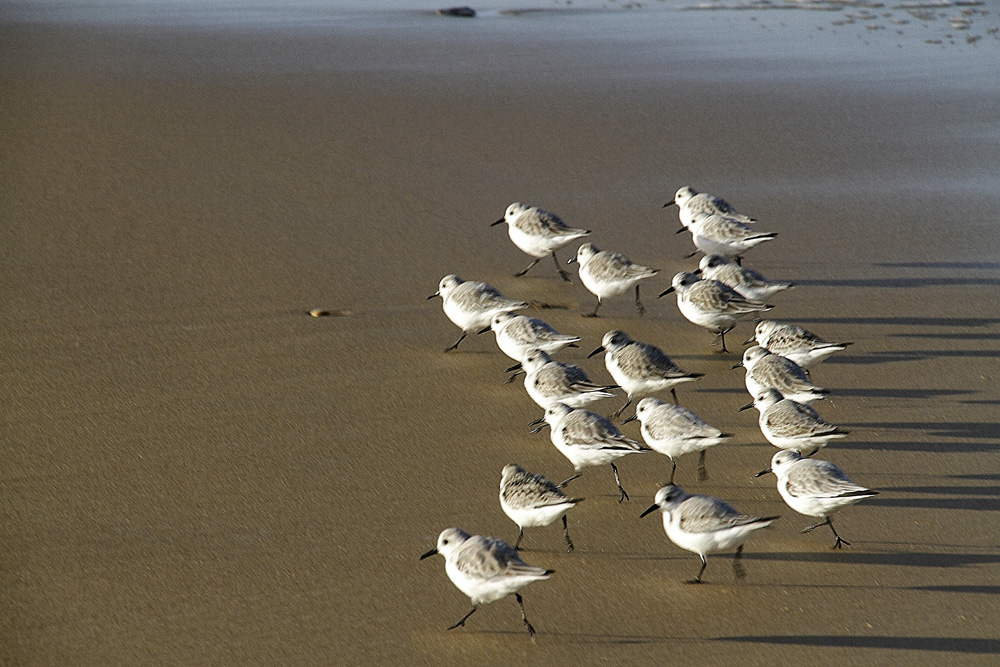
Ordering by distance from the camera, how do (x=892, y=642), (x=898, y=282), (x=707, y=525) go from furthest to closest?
(x=898, y=282) < (x=707, y=525) < (x=892, y=642)

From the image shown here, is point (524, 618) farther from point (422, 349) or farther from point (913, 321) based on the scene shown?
point (913, 321)

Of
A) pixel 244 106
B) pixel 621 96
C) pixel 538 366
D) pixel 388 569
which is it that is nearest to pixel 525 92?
pixel 621 96

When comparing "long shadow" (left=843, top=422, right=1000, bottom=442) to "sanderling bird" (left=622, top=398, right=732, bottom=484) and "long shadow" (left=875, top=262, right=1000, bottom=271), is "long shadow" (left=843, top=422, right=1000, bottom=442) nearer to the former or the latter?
"sanderling bird" (left=622, top=398, right=732, bottom=484)

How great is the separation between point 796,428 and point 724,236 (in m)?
2.27

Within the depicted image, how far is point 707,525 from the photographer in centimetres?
356

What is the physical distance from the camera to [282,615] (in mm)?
3412

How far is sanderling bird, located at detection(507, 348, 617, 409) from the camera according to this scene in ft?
15.1

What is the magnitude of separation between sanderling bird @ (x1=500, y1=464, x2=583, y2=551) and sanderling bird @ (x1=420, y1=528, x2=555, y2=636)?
0.34 meters

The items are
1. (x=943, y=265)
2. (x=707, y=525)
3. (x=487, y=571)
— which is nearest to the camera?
(x=487, y=571)

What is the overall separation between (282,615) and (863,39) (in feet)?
39.4


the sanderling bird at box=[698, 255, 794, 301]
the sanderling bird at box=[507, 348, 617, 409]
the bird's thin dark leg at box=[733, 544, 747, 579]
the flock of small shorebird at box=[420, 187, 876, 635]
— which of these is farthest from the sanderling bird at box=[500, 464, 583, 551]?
the sanderling bird at box=[698, 255, 794, 301]

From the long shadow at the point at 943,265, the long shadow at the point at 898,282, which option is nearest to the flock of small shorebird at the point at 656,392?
the long shadow at the point at 898,282

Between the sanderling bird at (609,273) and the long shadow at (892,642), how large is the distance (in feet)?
8.68

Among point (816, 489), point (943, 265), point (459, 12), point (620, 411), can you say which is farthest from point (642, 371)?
point (459, 12)
